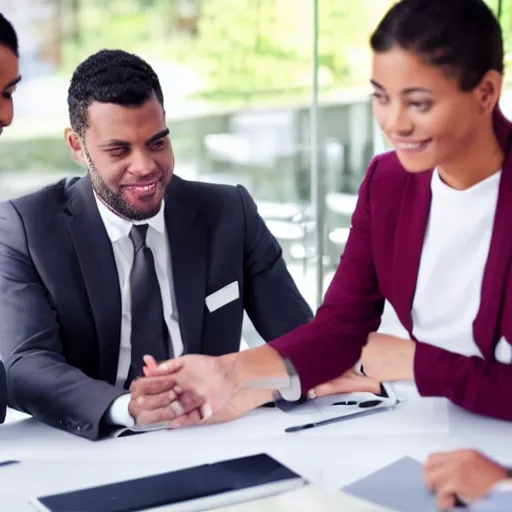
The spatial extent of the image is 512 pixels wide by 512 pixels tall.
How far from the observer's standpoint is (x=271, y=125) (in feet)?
16.6

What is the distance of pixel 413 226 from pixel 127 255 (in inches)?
33.1

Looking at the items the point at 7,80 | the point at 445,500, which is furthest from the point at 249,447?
the point at 7,80

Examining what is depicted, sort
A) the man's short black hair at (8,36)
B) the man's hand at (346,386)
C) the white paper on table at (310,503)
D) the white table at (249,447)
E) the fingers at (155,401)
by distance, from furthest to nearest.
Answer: the man's short black hair at (8,36), the man's hand at (346,386), the fingers at (155,401), the white table at (249,447), the white paper on table at (310,503)

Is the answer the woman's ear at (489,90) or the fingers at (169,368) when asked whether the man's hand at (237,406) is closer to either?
the fingers at (169,368)

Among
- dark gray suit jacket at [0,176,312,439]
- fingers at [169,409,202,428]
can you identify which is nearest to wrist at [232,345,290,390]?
fingers at [169,409,202,428]

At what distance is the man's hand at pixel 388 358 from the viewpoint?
1.88 m

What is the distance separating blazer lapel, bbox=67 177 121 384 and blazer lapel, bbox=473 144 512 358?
0.98 meters

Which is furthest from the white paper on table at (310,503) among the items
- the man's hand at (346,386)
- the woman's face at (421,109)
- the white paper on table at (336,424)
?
the woman's face at (421,109)

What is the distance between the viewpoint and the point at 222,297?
2.57 m

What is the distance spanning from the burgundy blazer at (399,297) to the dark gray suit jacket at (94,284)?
1.51ft

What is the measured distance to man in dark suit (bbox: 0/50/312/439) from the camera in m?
2.38

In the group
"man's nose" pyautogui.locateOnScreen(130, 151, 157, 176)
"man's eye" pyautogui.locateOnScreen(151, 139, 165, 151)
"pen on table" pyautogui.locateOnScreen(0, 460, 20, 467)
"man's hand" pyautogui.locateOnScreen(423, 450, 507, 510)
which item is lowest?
"pen on table" pyautogui.locateOnScreen(0, 460, 20, 467)

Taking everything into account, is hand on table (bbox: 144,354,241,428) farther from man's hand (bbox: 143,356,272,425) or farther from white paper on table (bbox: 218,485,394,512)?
white paper on table (bbox: 218,485,394,512)

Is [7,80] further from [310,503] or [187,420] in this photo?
[310,503]
